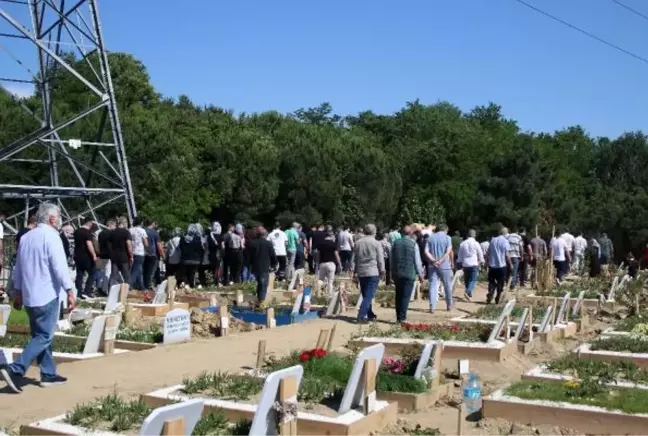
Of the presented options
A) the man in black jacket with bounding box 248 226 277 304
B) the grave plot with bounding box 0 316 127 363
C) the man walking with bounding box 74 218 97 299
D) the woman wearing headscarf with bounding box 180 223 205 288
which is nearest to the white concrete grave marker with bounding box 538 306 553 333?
the man in black jacket with bounding box 248 226 277 304

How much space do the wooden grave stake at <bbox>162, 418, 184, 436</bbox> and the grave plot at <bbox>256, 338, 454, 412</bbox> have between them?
273cm

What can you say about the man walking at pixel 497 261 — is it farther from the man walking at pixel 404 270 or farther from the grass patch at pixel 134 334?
the grass patch at pixel 134 334

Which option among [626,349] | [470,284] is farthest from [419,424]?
[470,284]

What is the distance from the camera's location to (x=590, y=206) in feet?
186

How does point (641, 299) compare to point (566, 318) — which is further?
point (641, 299)

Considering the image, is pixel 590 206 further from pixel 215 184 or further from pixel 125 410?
pixel 125 410

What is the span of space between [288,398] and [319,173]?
38.0m

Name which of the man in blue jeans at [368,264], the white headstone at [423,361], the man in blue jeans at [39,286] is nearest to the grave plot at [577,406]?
the white headstone at [423,361]

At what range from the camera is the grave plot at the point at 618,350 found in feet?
35.6

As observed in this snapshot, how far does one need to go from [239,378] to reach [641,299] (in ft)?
38.4

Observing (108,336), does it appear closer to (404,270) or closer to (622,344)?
(404,270)

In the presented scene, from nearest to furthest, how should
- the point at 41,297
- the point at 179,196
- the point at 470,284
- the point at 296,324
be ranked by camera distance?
the point at 41,297, the point at 296,324, the point at 470,284, the point at 179,196

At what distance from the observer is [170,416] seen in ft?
16.8

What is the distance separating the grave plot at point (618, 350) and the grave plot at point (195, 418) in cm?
557
